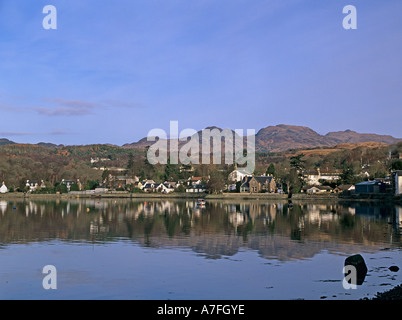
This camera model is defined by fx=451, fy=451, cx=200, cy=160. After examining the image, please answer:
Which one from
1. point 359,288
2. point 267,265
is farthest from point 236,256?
point 359,288

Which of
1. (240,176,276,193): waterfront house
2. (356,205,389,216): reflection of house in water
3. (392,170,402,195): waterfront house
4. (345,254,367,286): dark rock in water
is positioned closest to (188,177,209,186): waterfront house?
(240,176,276,193): waterfront house

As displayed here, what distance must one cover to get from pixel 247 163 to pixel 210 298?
133 meters

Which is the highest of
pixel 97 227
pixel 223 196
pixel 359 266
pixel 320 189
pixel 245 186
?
pixel 245 186

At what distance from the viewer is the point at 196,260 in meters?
22.6

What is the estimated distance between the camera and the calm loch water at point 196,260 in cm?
1664

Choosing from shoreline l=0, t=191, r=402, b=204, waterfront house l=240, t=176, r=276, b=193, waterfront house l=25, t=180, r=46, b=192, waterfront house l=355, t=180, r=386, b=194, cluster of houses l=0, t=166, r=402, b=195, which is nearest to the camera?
shoreline l=0, t=191, r=402, b=204

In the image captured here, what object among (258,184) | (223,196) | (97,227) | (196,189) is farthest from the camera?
(196,189)

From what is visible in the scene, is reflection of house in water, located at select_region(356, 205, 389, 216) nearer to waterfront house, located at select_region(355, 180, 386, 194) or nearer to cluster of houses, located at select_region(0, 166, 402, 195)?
cluster of houses, located at select_region(0, 166, 402, 195)

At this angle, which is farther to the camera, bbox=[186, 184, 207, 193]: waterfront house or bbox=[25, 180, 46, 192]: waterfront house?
bbox=[25, 180, 46, 192]: waterfront house

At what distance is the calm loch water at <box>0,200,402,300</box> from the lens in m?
16.6

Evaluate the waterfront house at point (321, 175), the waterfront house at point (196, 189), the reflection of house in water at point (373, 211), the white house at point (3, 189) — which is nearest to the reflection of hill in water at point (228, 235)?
the reflection of house in water at point (373, 211)

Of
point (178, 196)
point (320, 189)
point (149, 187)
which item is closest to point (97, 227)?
point (178, 196)

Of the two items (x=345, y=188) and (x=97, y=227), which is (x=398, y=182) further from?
(x=97, y=227)
